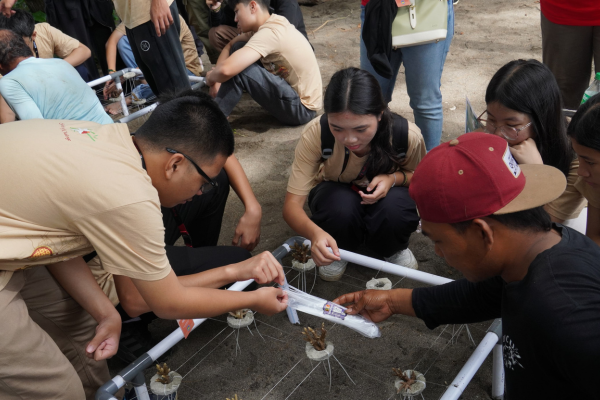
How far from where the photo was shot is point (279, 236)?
2928 mm

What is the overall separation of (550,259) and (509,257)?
0.29ft

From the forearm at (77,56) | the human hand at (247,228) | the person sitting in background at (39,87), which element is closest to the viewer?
the human hand at (247,228)

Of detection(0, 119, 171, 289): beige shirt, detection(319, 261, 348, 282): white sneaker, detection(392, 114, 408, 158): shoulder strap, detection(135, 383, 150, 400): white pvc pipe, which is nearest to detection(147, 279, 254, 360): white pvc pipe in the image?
detection(135, 383, 150, 400): white pvc pipe

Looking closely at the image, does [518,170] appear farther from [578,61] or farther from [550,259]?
[578,61]

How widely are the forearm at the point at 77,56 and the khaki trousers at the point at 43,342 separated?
316 centimetres

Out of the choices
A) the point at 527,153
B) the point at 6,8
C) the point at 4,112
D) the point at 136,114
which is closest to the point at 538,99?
the point at 527,153

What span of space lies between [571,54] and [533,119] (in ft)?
3.73

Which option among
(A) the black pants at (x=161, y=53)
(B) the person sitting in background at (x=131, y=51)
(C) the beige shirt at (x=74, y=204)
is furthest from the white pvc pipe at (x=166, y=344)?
(B) the person sitting in background at (x=131, y=51)

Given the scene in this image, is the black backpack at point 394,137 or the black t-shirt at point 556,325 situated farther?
the black backpack at point 394,137

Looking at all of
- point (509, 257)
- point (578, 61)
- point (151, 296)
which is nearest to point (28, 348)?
point (151, 296)

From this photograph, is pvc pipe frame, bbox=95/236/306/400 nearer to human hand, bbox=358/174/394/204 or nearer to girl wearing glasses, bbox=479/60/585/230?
human hand, bbox=358/174/394/204

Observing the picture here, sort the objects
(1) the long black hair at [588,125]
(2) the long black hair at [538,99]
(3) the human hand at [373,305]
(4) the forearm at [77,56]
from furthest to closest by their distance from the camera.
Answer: (4) the forearm at [77,56] → (2) the long black hair at [538,99] → (3) the human hand at [373,305] → (1) the long black hair at [588,125]

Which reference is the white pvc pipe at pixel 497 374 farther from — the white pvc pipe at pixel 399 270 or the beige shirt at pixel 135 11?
the beige shirt at pixel 135 11

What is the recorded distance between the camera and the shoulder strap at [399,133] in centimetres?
234
